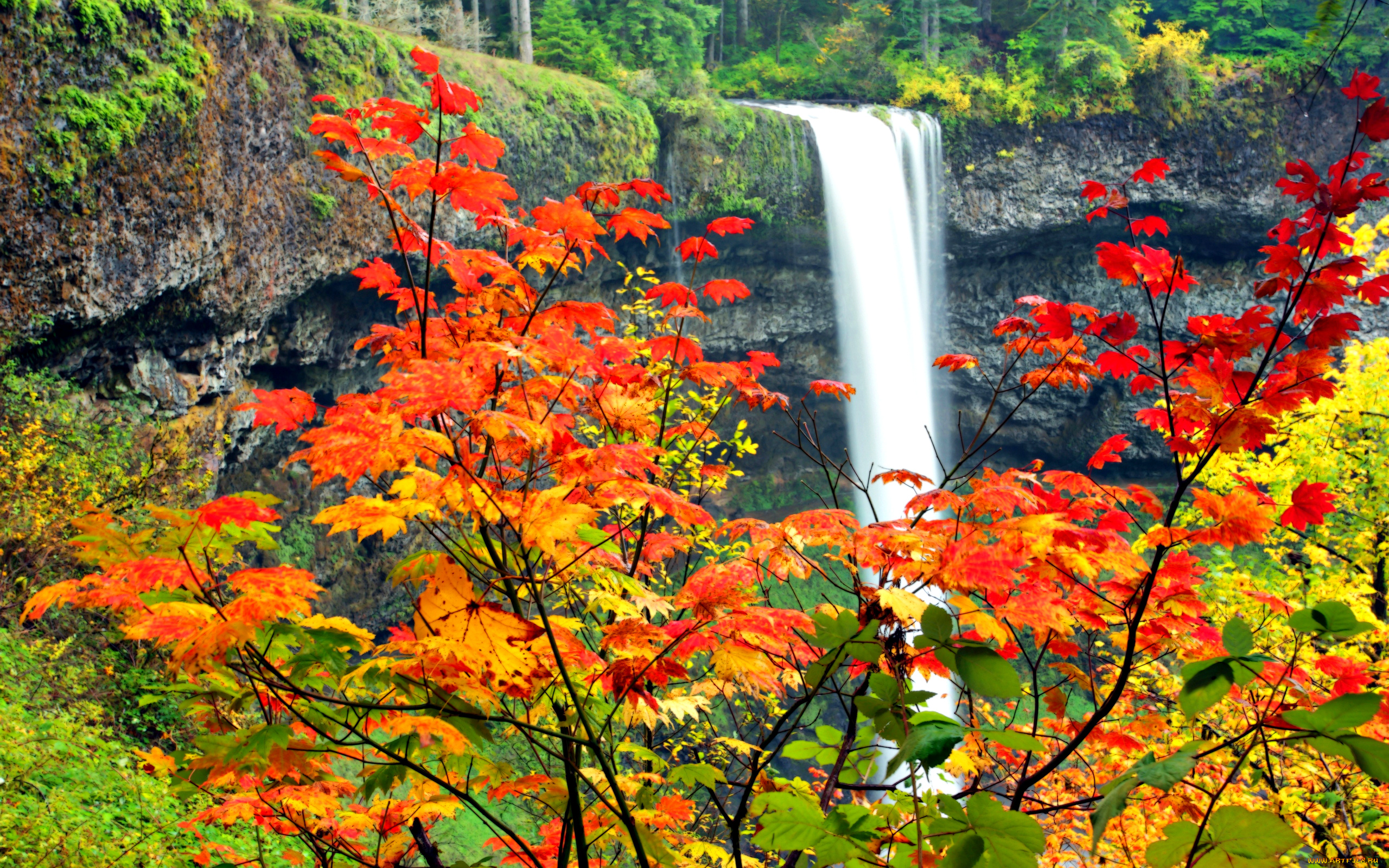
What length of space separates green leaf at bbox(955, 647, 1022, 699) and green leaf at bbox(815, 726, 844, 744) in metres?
0.69

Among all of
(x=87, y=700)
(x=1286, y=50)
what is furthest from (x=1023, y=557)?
(x=1286, y=50)

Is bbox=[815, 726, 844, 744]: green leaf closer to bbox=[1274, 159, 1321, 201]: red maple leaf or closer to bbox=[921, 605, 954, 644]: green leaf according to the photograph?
bbox=[921, 605, 954, 644]: green leaf

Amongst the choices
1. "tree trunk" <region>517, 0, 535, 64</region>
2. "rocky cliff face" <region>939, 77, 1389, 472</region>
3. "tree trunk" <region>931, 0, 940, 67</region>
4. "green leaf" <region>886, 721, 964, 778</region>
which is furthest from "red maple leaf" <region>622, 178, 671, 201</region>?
"tree trunk" <region>931, 0, 940, 67</region>

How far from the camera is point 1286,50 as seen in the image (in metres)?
16.5

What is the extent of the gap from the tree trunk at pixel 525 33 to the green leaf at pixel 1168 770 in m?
13.6

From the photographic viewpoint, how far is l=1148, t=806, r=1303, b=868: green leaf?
0.67m

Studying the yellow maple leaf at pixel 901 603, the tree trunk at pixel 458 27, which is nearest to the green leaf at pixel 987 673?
the yellow maple leaf at pixel 901 603

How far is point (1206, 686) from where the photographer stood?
0.75 m

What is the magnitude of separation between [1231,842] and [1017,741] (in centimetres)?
21

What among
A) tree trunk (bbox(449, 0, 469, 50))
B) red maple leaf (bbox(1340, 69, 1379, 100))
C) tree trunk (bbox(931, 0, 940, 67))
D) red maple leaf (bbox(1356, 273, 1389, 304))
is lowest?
red maple leaf (bbox(1356, 273, 1389, 304))

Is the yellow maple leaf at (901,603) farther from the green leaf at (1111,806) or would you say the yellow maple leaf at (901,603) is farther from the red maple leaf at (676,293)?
the red maple leaf at (676,293)

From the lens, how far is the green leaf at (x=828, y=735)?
56.1 inches

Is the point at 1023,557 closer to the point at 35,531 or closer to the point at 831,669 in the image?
the point at 831,669


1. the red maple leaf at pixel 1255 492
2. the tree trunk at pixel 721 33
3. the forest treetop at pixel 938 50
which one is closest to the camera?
the red maple leaf at pixel 1255 492
